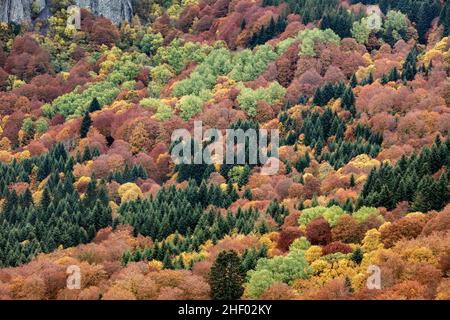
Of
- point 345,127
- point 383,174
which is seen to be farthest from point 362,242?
point 345,127

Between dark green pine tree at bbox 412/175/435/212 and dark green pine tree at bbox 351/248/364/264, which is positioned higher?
dark green pine tree at bbox 412/175/435/212

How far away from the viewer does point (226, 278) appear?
127438mm

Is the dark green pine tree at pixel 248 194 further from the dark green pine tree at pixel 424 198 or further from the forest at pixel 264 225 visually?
the dark green pine tree at pixel 424 198

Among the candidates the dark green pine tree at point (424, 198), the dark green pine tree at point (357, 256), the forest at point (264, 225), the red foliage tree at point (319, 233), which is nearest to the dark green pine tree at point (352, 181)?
the forest at point (264, 225)

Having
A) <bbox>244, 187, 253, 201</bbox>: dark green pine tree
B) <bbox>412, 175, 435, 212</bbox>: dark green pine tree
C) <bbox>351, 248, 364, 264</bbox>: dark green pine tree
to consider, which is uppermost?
<bbox>412, 175, 435, 212</bbox>: dark green pine tree

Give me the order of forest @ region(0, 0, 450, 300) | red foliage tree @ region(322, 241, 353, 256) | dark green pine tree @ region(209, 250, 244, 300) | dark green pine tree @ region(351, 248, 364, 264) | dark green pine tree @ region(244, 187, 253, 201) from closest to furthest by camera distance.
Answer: dark green pine tree @ region(209, 250, 244, 300) → forest @ region(0, 0, 450, 300) → dark green pine tree @ region(351, 248, 364, 264) → red foliage tree @ region(322, 241, 353, 256) → dark green pine tree @ region(244, 187, 253, 201)

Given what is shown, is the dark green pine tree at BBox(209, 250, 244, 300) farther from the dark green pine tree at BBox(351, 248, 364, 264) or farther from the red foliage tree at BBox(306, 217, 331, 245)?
the red foliage tree at BBox(306, 217, 331, 245)

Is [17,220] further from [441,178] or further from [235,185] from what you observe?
[441,178]

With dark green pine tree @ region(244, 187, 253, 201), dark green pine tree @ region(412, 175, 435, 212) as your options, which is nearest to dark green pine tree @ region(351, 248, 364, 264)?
dark green pine tree @ region(412, 175, 435, 212)

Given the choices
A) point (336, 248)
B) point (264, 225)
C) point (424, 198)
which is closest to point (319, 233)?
point (336, 248)

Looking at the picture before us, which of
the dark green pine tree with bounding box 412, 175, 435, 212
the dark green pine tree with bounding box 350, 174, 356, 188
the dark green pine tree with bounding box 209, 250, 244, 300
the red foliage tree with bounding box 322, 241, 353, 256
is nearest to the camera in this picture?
the dark green pine tree with bounding box 209, 250, 244, 300

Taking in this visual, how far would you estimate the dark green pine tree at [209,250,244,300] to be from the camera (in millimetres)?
125688

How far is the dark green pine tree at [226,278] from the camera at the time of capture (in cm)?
12569

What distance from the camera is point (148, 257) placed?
14438 cm
